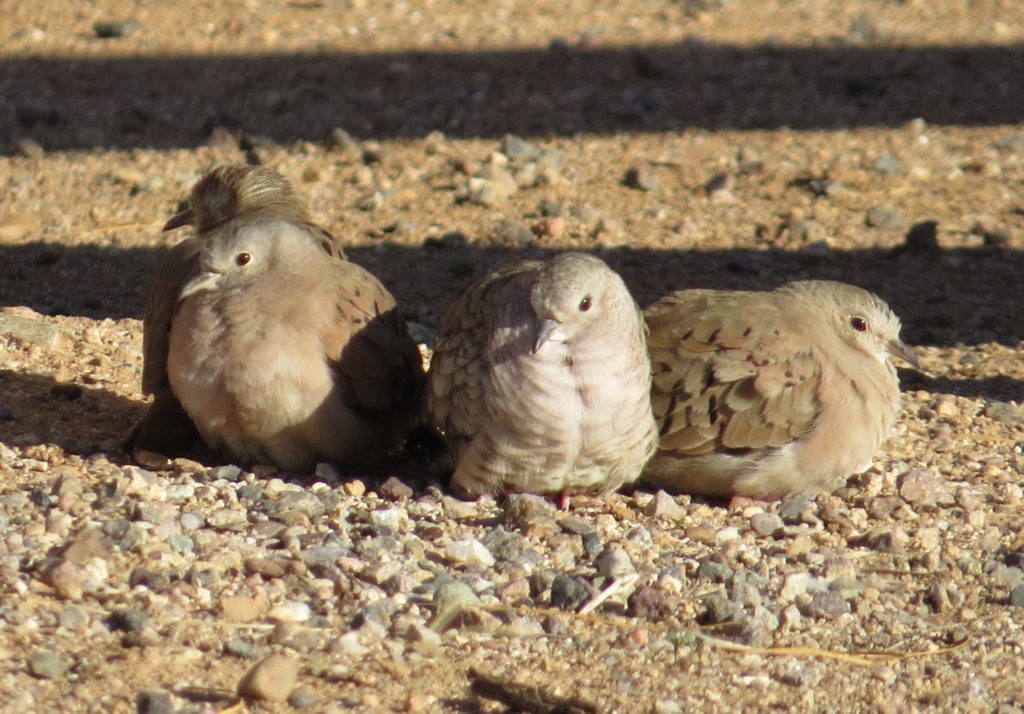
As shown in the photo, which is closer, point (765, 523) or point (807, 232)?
point (765, 523)

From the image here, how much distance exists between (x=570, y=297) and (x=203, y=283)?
4.27ft

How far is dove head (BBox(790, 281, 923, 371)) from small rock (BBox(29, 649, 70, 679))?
3176 mm

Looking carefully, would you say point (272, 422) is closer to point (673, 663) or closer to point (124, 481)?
point (124, 481)

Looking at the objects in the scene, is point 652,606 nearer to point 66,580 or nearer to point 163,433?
point 66,580

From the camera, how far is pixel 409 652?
4055 mm

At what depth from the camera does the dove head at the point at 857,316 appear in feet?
19.1

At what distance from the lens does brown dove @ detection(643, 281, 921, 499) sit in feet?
17.6

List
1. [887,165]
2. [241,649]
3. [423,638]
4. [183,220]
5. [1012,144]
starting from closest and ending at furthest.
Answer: [241,649], [423,638], [183,220], [887,165], [1012,144]

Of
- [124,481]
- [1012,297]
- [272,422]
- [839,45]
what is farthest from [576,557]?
[839,45]

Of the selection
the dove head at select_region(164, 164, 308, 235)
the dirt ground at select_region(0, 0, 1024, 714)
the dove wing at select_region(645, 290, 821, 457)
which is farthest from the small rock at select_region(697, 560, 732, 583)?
the dove head at select_region(164, 164, 308, 235)

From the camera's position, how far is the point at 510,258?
8289mm

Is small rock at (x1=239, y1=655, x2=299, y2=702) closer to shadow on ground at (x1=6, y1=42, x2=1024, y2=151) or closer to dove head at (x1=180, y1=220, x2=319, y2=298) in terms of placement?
dove head at (x1=180, y1=220, x2=319, y2=298)

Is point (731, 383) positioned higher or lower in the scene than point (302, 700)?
higher

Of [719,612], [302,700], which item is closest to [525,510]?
[719,612]
